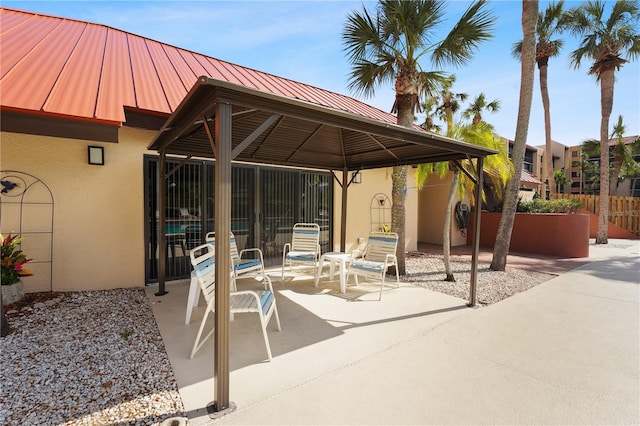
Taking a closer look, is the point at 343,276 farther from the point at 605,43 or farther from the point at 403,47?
the point at 605,43

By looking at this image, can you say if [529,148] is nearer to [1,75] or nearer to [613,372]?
[613,372]

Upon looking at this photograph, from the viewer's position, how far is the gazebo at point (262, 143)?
95.5 inches

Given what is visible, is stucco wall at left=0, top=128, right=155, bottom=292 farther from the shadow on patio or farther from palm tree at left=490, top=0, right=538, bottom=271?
palm tree at left=490, top=0, right=538, bottom=271

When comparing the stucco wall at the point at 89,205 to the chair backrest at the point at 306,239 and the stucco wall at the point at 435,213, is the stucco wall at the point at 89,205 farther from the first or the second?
the stucco wall at the point at 435,213

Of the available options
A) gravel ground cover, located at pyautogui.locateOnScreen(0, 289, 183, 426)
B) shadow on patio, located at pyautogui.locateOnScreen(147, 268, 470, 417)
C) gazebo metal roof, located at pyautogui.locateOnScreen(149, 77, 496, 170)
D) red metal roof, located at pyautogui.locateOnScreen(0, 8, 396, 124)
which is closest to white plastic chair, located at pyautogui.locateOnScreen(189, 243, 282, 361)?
shadow on patio, located at pyautogui.locateOnScreen(147, 268, 470, 417)

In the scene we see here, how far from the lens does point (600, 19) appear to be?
12.8 m

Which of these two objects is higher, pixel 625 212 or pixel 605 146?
pixel 605 146

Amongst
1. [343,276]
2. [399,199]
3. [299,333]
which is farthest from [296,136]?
[299,333]

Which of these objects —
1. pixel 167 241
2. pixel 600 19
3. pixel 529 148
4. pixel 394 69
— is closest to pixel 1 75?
pixel 167 241

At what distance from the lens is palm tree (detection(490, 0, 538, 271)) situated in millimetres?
7160

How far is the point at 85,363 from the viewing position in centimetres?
301

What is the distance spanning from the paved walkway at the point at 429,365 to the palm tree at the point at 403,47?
2.90 m

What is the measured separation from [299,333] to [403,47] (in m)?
6.13

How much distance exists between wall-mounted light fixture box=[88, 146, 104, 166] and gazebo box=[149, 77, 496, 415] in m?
0.94
